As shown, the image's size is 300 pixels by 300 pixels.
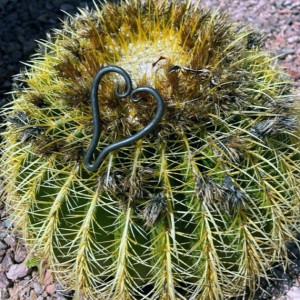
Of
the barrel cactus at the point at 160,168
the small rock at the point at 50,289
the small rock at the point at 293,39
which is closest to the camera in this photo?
the barrel cactus at the point at 160,168

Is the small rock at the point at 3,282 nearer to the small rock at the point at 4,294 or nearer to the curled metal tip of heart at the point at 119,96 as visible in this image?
the small rock at the point at 4,294

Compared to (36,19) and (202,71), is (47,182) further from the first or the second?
(36,19)

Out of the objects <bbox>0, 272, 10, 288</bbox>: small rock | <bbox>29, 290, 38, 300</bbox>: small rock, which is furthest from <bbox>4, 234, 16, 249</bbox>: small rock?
<bbox>29, 290, 38, 300</bbox>: small rock

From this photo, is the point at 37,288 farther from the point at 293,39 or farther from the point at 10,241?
the point at 293,39

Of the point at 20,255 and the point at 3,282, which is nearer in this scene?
the point at 3,282

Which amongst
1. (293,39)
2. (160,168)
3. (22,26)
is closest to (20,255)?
(160,168)

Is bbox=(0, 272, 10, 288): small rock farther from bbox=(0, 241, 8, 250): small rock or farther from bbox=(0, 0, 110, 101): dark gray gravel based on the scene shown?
bbox=(0, 0, 110, 101): dark gray gravel

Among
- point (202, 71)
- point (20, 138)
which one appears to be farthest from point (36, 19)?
point (202, 71)

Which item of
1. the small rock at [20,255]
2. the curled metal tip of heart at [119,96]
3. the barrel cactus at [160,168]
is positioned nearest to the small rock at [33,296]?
the small rock at [20,255]
